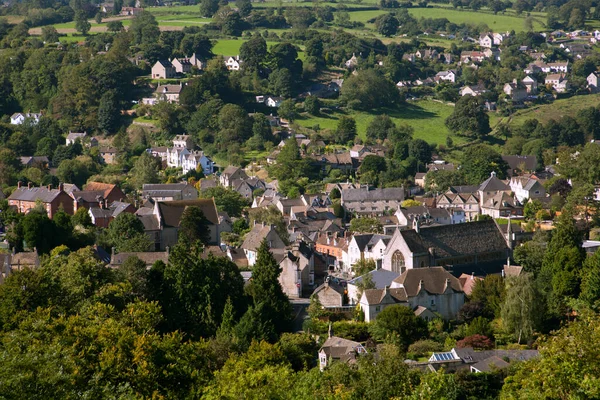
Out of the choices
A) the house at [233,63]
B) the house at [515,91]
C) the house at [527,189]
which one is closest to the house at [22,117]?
the house at [233,63]

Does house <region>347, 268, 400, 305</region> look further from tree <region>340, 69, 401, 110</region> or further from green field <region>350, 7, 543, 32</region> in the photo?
green field <region>350, 7, 543, 32</region>

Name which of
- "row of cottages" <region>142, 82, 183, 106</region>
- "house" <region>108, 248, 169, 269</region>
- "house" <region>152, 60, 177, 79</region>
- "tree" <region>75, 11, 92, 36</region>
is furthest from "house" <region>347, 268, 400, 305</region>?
"tree" <region>75, 11, 92, 36</region>

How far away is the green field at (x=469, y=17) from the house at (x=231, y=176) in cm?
7602

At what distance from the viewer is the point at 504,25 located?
149 m

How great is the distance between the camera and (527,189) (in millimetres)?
70062

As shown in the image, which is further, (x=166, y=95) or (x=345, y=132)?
(x=166, y=95)

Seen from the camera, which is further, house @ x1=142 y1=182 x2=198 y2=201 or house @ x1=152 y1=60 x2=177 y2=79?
house @ x1=152 y1=60 x2=177 y2=79

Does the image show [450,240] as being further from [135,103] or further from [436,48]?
[436,48]

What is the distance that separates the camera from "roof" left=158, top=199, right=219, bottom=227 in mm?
59719

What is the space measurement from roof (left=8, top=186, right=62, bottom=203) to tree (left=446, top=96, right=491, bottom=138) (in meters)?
40.2

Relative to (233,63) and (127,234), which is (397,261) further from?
(233,63)

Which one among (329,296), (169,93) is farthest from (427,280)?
(169,93)

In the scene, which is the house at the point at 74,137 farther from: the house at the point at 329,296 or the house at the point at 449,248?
the house at the point at 329,296

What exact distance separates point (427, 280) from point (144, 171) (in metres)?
36.8
